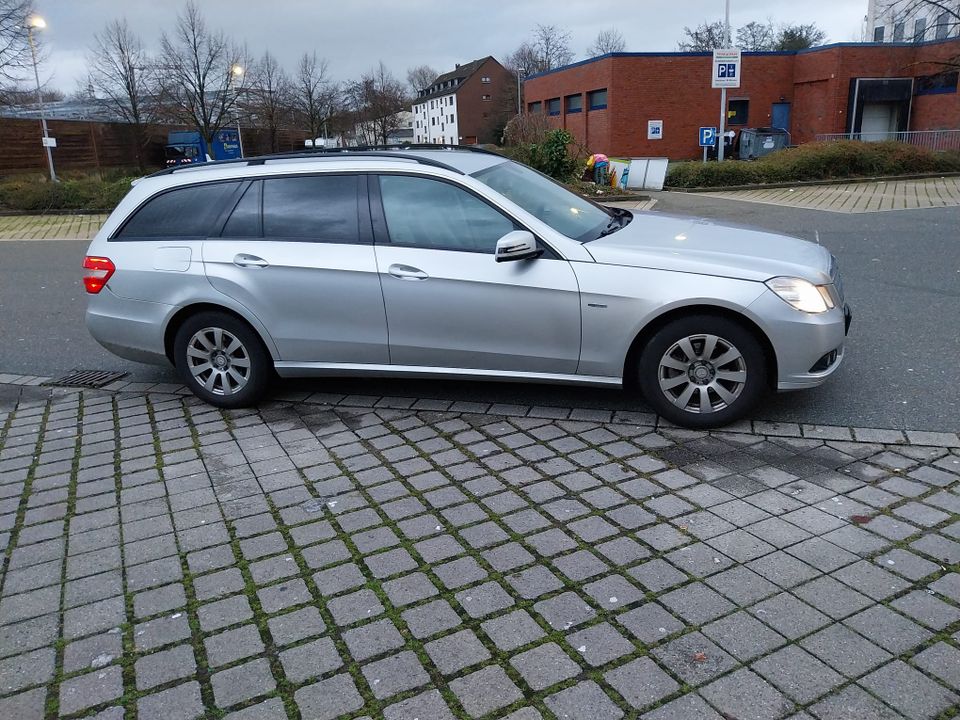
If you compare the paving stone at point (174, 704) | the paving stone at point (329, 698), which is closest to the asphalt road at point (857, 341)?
the paving stone at point (329, 698)

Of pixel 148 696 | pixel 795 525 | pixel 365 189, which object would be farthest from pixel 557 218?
pixel 148 696

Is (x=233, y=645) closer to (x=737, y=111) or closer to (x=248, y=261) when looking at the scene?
(x=248, y=261)

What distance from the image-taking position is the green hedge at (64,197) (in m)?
22.4

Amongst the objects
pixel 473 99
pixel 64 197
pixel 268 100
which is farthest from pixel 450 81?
pixel 64 197

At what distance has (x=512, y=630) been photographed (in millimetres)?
2943

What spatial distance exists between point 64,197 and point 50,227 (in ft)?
12.4

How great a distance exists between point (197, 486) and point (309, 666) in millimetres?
1854

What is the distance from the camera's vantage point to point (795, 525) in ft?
11.8

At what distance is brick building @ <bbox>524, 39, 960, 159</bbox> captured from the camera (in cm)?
3312

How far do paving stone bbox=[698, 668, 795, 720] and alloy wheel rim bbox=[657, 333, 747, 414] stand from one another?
2.20m

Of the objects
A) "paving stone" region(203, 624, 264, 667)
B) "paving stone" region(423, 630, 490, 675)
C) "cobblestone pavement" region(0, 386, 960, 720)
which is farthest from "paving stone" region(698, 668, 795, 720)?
"paving stone" region(203, 624, 264, 667)

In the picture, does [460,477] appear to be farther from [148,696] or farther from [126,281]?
[126,281]

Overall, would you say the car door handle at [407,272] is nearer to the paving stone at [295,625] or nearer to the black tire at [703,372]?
the black tire at [703,372]

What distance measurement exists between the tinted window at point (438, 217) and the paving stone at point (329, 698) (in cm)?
292
